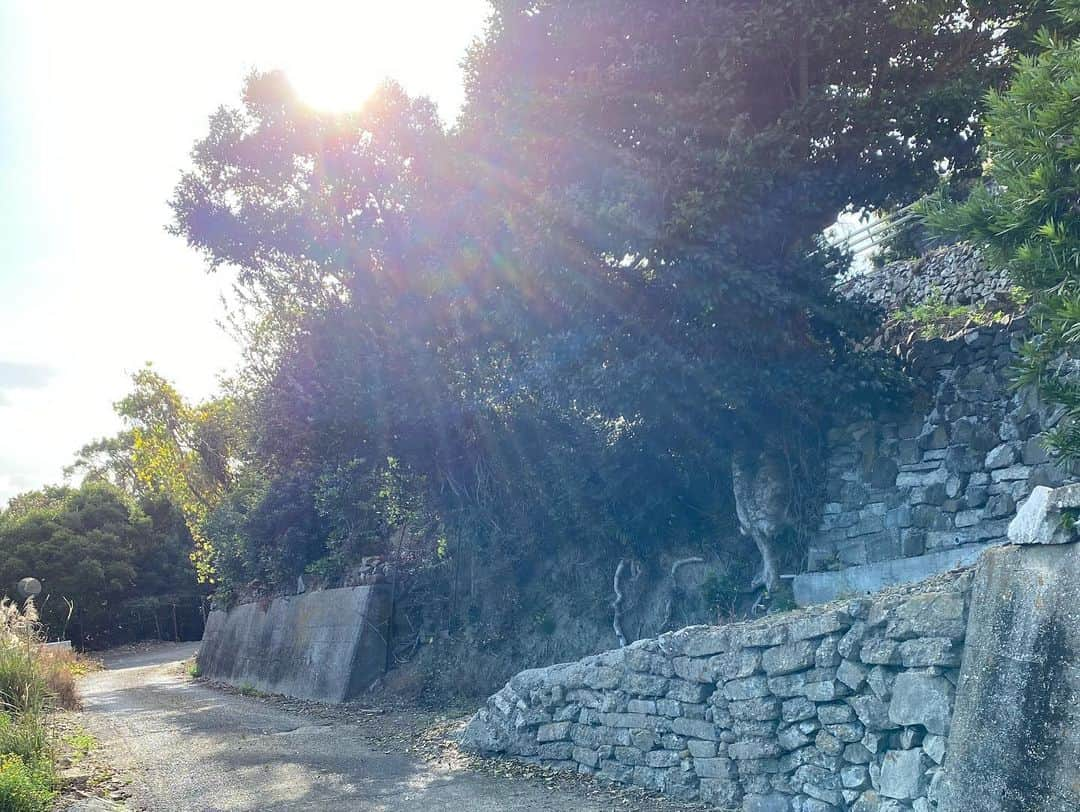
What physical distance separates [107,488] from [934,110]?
38.4 meters

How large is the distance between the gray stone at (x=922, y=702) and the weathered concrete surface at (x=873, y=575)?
2621 mm

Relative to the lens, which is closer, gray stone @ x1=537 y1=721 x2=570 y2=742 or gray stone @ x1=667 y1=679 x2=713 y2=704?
gray stone @ x1=667 y1=679 x2=713 y2=704

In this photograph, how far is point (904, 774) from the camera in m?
4.96

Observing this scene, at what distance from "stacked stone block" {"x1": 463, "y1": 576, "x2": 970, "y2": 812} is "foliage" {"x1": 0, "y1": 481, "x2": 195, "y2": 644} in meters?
29.1

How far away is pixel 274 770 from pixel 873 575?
6246 mm

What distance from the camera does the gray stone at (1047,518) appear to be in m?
4.27

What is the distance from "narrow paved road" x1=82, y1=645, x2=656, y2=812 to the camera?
23.1 feet

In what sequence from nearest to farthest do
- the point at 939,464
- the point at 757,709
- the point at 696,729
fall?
the point at 757,709, the point at 696,729, the point at 939,464

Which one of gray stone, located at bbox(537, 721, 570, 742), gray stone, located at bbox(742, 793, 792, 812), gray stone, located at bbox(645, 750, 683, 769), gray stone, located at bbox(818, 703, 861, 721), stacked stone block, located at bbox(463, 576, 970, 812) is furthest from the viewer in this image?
gray stone, located at bbox(537, 721, 570, 742)

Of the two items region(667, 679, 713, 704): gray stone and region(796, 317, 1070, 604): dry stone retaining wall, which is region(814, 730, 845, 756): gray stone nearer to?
region(667, 679, 713, 704): gray stone

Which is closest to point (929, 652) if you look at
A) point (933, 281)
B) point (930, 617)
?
point (930, 617)

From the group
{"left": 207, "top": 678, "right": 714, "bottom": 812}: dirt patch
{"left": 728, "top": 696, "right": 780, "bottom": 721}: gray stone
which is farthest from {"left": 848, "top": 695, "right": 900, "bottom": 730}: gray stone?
{"left": 207, "top": 678, "right": 714, "bottom": 812}: dirt patch

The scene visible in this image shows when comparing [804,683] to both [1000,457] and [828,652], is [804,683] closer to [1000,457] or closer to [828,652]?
[828,652]

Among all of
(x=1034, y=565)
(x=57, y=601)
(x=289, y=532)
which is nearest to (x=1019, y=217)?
(x=1034, y=565)
